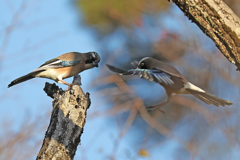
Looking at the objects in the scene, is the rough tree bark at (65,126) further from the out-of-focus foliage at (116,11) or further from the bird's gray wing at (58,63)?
the out-of-focus foliage at (116,11)

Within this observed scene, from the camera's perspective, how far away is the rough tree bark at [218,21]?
2.24 meters

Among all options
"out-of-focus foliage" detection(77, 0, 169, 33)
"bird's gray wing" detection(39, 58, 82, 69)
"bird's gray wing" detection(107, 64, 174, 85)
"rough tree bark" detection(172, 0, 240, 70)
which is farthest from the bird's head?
"out-of-focus foliage" detection(77, 0, 169, 33)

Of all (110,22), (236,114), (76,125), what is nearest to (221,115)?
(236,114)

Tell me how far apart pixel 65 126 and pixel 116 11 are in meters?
5.30

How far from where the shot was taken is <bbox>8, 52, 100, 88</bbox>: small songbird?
384 cm

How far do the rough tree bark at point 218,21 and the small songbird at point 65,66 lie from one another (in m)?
1.91

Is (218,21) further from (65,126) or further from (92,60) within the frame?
(92,60)

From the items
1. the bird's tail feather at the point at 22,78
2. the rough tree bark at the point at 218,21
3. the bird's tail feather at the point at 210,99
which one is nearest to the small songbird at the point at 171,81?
the bird's tail feather at the point at 210,99

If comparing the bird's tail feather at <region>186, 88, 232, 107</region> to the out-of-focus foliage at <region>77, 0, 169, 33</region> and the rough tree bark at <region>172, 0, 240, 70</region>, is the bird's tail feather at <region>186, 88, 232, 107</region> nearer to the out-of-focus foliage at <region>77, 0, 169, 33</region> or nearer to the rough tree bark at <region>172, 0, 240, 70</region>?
the rough tree bark at <region>172, 0, 240, 70</region>

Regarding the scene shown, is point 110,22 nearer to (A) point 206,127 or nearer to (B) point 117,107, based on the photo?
(B) point 117,107

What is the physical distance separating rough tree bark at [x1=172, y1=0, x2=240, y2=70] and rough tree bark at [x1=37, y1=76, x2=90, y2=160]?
104 cm

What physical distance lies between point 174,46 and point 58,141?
4359 millimetres

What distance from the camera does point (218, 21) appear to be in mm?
2246

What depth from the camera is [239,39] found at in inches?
87.4
